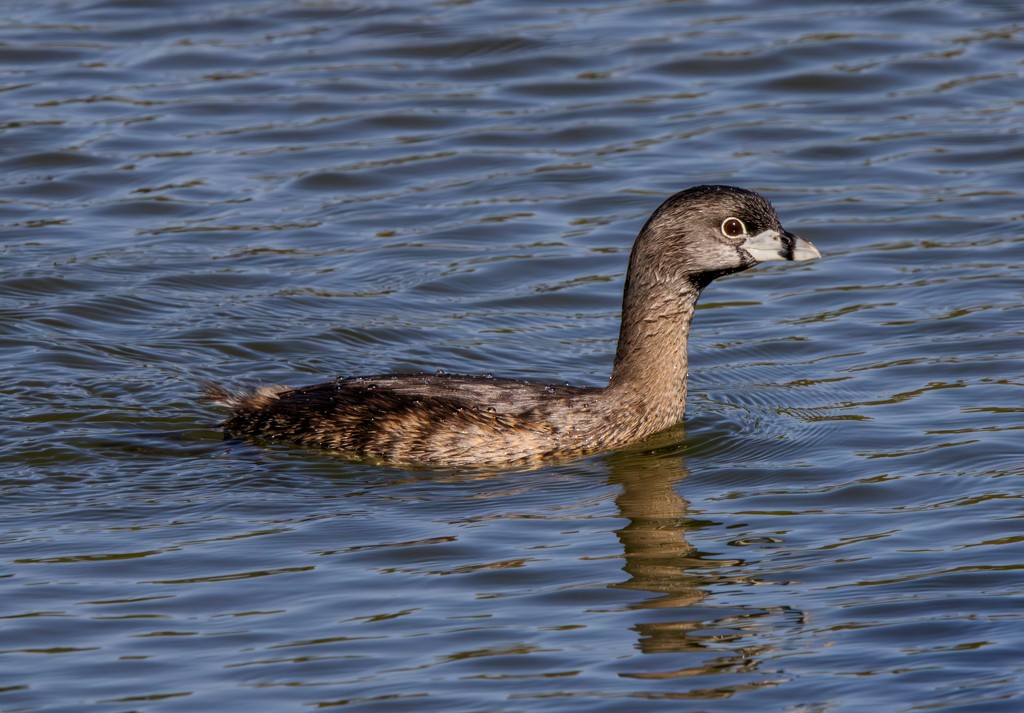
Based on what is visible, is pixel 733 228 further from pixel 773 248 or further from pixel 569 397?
pixel 569 397

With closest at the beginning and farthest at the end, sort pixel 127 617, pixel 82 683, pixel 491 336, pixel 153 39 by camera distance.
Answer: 1. pixel 82 683
2. pixel 127 617
3. pixel 491 336
4. pixel 153 39

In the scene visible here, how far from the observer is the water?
8102 millimetres

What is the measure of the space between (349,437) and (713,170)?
6.47 meters

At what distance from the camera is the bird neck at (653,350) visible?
11.0m

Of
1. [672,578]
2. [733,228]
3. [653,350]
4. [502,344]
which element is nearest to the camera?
[672,578]

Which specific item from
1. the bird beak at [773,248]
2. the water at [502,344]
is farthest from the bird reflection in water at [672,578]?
the bird beak at [773,248]

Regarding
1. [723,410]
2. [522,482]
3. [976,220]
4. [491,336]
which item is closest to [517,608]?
[522,482]

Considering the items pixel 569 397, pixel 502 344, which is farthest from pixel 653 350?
pixel 502 344

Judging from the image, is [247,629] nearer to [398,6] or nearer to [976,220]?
[976,220]

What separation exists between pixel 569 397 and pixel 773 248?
1.41 metres

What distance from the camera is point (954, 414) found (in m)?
11.5

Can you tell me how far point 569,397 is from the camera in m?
10.8

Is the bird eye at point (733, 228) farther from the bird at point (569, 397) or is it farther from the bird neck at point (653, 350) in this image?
the bird neck at point (653, 350)

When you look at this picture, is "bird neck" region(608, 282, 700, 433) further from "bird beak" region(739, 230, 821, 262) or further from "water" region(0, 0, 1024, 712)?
"bird beak" region(739, 230, 821, 262)
